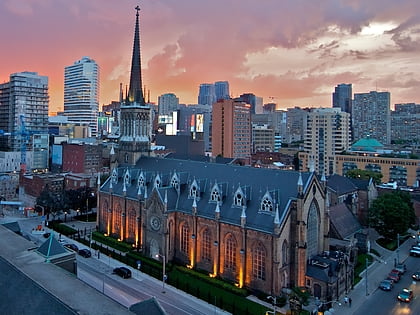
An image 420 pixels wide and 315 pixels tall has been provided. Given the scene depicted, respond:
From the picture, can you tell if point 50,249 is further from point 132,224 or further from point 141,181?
point 141,181

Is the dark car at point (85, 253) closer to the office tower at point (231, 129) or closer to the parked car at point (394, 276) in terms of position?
the parked car at point (394, 276)

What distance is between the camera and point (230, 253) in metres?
52.6

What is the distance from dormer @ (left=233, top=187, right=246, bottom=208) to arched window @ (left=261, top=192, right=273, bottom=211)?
9.98ft

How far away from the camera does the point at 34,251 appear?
35.4 m

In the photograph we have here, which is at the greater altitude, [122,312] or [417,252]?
[122,312]

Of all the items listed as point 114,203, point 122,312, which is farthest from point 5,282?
point 114,203

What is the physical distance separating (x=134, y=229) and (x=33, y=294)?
143ft

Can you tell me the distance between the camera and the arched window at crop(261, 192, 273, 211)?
49938 millimetres

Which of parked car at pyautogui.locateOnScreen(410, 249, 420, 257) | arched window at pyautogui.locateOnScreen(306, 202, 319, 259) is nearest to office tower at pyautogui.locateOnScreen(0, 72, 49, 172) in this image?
arched window at pyautogui.locateOnScreen(306, 202, 319, 259)

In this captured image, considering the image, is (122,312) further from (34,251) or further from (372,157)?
(372,157)

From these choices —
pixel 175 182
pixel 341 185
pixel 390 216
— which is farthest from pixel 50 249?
pixel 341 185

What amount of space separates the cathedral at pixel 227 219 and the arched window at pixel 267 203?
0.45ft

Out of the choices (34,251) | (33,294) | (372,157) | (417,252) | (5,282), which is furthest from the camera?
(372,157)

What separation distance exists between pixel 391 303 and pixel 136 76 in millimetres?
63505
